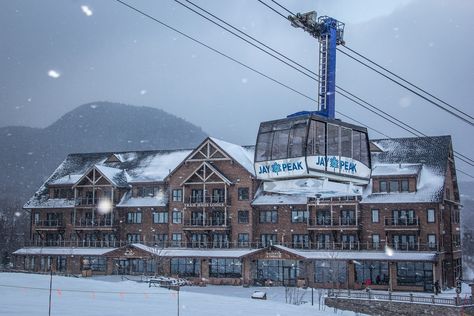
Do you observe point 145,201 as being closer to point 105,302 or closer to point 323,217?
point 323,217

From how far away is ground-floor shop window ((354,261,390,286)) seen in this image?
51.6 meters

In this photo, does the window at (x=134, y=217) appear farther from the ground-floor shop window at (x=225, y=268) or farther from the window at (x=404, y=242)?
the window at (x=404, y=242)

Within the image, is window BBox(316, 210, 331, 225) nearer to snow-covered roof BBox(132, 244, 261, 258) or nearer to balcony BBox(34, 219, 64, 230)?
snow-covered roof BBox(132, 244, 261, 258)

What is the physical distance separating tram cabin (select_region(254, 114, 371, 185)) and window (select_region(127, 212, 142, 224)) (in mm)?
41451

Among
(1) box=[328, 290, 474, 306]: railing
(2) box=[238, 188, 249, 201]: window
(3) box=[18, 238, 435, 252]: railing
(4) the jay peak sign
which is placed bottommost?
(1) box=[328, 290, 474, 306]: railing

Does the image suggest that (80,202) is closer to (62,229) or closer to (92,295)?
(62,229)

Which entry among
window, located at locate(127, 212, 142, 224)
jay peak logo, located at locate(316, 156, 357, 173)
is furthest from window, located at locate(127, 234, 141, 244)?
jay peak logo, located at locate(316, 156, 357, 173)

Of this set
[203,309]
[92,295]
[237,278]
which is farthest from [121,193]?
[203,309]

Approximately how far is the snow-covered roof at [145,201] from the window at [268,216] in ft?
34.4

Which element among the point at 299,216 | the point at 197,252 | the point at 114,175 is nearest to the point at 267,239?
the point at 299,216

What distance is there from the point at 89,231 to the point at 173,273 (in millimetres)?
12317

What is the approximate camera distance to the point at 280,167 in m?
23.7

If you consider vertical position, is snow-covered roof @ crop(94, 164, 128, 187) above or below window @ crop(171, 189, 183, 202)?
above

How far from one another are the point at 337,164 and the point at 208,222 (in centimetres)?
3776
